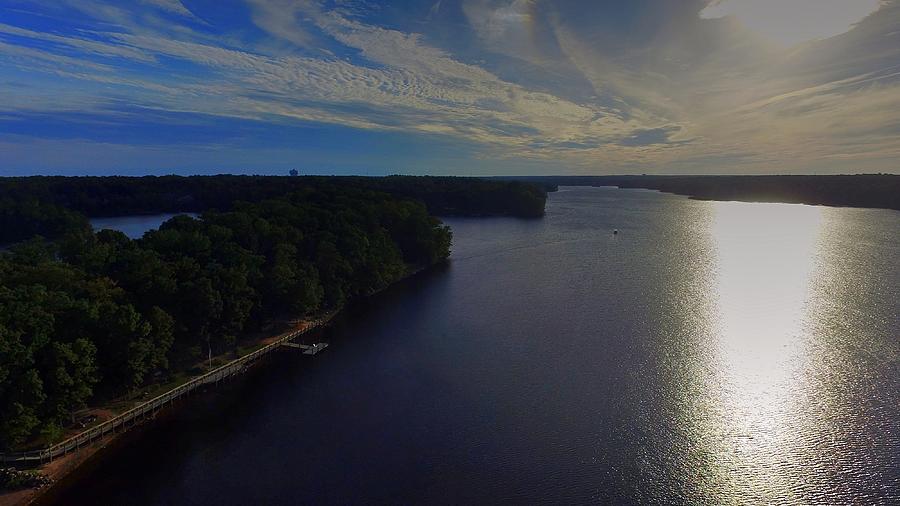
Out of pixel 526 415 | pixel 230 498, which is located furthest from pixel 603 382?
pixel 230 498

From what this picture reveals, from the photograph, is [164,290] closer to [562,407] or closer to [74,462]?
[74,462]

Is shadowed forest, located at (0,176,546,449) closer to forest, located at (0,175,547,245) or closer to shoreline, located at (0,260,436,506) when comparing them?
shoreline, located at (0,260,436,506)

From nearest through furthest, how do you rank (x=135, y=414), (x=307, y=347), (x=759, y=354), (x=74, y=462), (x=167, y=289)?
1. (x=74, y=462)
2. (x=135, y=414)
3. (x=167, y=289)
4. (x=759, y=354)
5. (x=307, y=347)

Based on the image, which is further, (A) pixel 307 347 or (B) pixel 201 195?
(B) pixel 201 195

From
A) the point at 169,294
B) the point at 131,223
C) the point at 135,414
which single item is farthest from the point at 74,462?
the point at 131,223

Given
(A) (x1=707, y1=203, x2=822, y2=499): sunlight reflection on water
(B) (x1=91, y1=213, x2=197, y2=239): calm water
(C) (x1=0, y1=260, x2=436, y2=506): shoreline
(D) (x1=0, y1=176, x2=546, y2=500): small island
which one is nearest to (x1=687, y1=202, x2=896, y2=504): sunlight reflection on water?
(A) (x1=707, y1=203, x2=822, y2=499): sunlight reflection on water

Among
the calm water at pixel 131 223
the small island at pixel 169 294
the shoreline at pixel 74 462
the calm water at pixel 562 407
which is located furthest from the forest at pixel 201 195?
the shoreline at pixel 74 462

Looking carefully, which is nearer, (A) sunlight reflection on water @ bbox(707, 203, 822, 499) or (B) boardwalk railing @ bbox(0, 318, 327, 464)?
(B) boardwalk railing @ bbox(0, 318, 327, 464)
